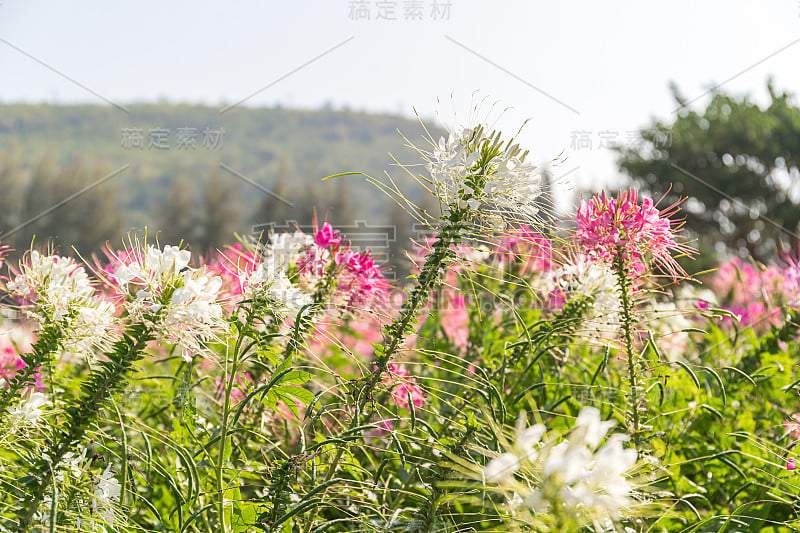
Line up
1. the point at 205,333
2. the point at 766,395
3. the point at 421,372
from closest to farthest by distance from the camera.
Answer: the point at 205,333, the point at 766,395, the point at 421,372

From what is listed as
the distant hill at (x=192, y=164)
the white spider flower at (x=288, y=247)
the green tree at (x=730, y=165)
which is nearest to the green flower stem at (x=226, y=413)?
the white spider flower at (x=288, y=247)

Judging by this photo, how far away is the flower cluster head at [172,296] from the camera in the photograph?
97cm

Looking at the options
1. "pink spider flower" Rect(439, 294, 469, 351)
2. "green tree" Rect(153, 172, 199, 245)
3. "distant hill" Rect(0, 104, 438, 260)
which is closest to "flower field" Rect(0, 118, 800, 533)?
"pink spider flower" Rect(439, 294, 469, 351)

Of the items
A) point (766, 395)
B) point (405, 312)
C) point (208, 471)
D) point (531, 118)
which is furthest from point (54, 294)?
point (766, 395)

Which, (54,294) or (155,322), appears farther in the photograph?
(54,294)

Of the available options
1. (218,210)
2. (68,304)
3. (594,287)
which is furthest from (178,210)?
(594,287)

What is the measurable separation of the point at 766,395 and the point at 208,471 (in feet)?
5.62

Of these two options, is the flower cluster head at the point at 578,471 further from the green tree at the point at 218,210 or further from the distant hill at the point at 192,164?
the green tree at the point at 218,210

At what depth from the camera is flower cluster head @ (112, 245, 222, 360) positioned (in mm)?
965

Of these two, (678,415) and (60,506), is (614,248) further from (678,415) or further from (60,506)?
(60,506)

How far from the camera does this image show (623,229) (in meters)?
1.19

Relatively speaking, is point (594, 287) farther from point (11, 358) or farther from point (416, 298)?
point (11, 358)

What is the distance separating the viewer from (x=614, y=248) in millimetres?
1184

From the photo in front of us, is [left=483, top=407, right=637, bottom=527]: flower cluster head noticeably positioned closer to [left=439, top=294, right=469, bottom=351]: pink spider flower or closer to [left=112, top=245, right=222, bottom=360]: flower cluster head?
[left=112, top=245, right=222, bottom=360]: flower cluster head
